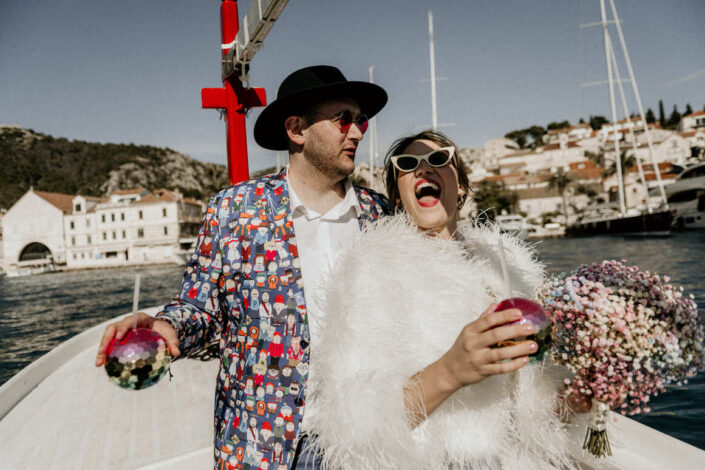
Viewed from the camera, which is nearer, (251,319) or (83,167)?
(251,319)

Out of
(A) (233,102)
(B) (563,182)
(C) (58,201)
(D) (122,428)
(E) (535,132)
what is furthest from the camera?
(E) (535,132)

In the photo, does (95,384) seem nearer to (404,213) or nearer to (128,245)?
(404,213)

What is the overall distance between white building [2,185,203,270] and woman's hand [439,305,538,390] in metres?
56.0

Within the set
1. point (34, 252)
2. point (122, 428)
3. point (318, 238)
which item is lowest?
point (122, 428)

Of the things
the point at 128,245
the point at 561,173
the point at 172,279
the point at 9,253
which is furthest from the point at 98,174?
the point at 561,173

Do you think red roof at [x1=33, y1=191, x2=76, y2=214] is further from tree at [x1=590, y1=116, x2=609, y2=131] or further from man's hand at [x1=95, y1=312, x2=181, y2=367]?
tree at [x1=590, y1=116, x2=609, y2=131]

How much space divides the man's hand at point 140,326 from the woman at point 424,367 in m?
0.48

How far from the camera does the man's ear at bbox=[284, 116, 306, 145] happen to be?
6.88 ft

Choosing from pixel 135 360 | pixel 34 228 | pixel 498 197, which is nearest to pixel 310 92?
pixel 135 360

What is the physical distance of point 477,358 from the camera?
1247 mm

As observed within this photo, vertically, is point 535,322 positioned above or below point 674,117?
below

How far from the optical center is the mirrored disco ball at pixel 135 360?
4.31 feet

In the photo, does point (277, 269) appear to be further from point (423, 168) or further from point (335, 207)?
point (423, 168)

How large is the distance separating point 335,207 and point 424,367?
0.83 meters
